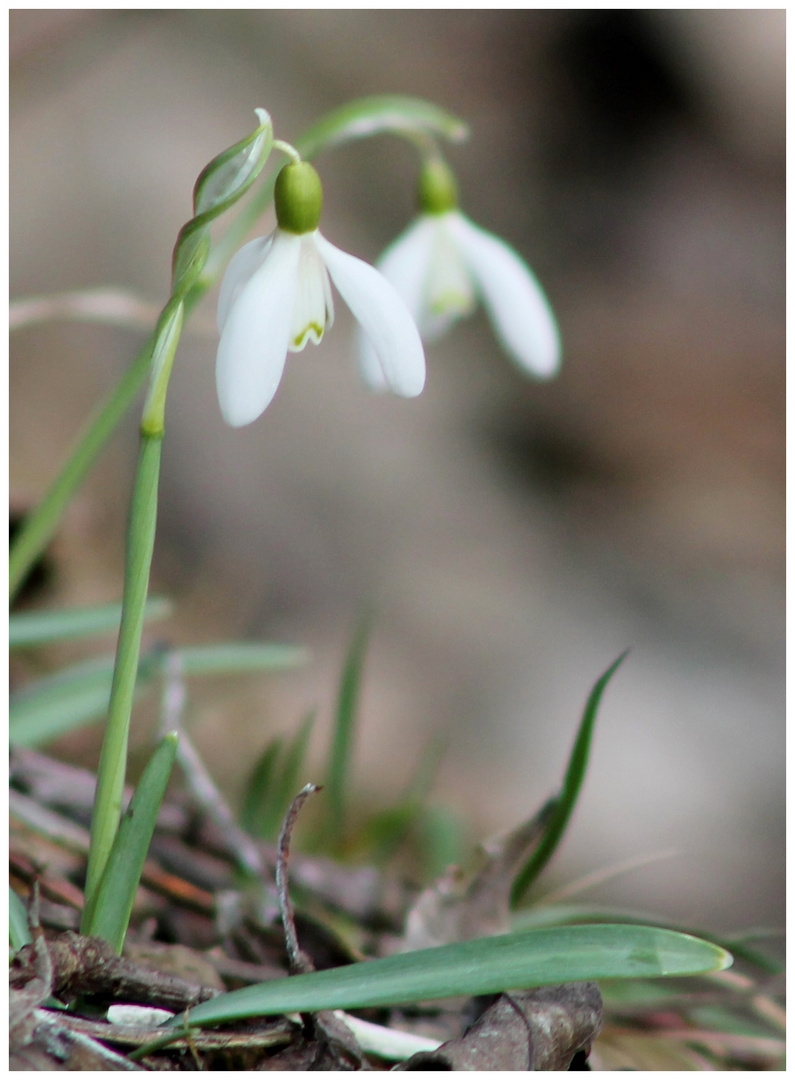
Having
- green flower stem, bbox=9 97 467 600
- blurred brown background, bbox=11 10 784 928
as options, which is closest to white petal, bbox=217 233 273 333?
green flower stem, bbox=9 97 467 600

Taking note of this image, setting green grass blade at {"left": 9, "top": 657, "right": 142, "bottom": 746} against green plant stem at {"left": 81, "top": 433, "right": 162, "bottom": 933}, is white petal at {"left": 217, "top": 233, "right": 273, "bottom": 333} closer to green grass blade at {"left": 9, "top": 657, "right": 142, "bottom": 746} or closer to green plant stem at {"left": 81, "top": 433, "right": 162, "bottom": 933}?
green plant stem at {"left": 81, "top": 433, "right": 162, "bottom": 933}

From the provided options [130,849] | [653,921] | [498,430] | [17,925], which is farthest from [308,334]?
[498,430]

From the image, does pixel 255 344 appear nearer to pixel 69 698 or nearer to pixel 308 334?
pixel 308 334

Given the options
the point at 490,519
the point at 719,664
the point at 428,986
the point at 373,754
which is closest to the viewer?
the point at 428,986

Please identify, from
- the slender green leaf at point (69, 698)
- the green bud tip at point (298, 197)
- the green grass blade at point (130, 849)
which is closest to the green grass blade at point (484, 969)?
the green grass blade at point (130, 849)

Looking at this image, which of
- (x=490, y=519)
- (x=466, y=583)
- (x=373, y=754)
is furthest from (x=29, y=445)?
(x=490, y=519)

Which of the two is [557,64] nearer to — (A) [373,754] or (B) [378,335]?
(A) [373,754]
